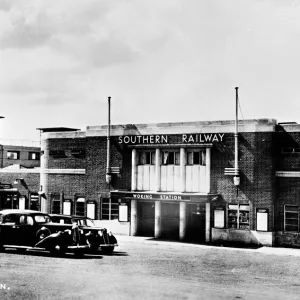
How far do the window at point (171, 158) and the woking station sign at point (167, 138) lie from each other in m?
0.72

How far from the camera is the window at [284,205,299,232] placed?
3016 cm

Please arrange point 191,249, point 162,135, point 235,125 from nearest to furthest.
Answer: point 191,249 < point 235,125 < point 162,135

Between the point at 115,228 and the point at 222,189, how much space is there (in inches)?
309

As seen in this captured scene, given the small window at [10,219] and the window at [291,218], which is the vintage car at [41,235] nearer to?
the small window at [10,219]

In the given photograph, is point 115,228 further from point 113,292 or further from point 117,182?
point 113,292

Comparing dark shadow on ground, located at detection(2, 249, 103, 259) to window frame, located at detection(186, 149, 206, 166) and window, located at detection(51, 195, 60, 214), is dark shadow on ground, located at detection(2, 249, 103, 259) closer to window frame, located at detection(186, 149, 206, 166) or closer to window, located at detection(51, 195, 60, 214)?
window frame, located at detection(186, 149, 206, 166)

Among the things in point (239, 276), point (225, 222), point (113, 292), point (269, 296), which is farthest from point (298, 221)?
point (113, 292)

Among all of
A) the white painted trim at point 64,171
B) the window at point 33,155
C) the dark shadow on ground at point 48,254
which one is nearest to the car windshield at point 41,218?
the dark shadow on ground at point 48,254

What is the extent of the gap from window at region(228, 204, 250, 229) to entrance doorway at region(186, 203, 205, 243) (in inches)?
77.0

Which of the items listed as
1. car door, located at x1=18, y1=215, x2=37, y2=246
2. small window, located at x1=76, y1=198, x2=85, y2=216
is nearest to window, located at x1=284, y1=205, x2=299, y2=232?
small window, located at x1=76, y1=198, x2=85, y2=216

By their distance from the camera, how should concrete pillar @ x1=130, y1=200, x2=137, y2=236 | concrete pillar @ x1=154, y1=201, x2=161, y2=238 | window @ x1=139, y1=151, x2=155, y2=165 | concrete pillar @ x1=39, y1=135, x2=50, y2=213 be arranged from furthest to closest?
concrete pillar @ x1=39, y1=135, x2=50, y2=213 < concrete pillar @ x1=130, y1=200, x2=137, y2=236 < window @ x1=139, y1=151, x2=155, y2=165 < concrete pillar @ x1=154, y1=201, x2=161, y2=238

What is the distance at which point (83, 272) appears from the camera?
65.5ft

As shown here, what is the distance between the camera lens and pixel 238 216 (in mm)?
31453

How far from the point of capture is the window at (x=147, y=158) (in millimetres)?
34000
